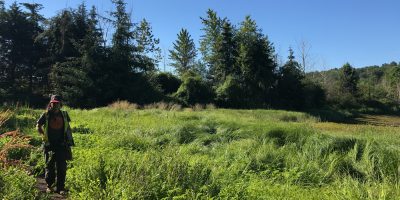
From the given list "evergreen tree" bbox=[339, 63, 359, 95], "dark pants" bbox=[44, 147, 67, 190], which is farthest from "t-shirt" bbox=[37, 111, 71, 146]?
"evergreen tree" bbox=[339, 63, 359, 95]

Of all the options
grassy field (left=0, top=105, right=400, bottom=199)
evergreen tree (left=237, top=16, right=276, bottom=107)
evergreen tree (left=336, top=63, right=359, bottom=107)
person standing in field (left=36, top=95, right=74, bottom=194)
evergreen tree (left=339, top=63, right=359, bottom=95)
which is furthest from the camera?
evergreen tree (left=339, top=63, right=359, bottom=95)

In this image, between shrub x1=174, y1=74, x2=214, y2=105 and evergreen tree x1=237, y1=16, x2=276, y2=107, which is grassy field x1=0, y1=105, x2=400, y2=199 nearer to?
shrub x1=174, y1=74, x2=214, y2=105

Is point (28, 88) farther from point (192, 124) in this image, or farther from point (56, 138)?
point (56, 138)

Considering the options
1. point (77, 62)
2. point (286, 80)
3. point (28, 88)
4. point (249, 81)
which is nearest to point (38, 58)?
point (28, 88)

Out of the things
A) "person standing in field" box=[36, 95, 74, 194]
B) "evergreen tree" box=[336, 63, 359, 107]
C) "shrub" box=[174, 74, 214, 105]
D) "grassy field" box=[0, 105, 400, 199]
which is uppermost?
"evergreen tree" box=[336, 63, 359, 107]

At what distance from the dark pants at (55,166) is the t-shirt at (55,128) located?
142 mm

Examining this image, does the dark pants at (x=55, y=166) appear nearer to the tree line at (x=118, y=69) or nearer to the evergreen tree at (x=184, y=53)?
the tree line at (x=118, y=69)

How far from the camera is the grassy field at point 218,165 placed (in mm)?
5617

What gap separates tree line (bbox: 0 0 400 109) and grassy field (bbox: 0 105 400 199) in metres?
21.1

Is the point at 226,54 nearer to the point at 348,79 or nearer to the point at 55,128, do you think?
the point at 348,79

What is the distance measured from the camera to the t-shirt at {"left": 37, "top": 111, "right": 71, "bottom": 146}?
7270 millimetres

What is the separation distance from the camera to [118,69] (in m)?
38.2

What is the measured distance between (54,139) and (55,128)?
0.60 ft

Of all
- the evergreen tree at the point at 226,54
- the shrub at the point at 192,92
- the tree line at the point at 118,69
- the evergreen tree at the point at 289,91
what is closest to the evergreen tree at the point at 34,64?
the tree line at the point at 118,69
